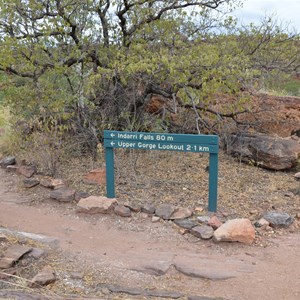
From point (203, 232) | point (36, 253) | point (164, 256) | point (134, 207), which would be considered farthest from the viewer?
point (134, 207)

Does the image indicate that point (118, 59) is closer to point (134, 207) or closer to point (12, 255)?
point (134, 207)

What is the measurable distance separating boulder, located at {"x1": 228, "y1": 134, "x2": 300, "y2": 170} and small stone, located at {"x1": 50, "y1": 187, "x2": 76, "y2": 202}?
3639 mm

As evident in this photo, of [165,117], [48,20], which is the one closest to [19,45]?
[48,20]

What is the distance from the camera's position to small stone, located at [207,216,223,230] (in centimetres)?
518

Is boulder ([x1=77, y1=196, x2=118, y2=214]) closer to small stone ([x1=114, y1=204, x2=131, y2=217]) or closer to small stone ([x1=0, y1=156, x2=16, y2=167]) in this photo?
small stone ([x1=114, y1=204, x2=131, y2=217])

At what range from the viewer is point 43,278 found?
364cm

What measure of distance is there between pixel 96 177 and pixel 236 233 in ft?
9.21

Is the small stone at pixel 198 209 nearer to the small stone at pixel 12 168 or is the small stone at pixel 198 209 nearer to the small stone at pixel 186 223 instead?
the small stone at pixel 186 223

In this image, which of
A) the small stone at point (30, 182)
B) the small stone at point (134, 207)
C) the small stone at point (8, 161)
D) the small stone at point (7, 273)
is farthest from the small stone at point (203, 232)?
the small stone at point (8, 161)

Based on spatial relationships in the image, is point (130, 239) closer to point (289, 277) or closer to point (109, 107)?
point (289, 277)

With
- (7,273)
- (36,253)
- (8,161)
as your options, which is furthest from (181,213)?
(8,161)

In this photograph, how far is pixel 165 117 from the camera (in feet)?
28.9

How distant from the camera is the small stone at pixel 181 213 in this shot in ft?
18.0

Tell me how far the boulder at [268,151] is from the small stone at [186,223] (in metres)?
3.24
